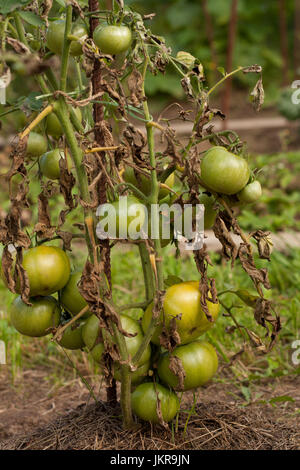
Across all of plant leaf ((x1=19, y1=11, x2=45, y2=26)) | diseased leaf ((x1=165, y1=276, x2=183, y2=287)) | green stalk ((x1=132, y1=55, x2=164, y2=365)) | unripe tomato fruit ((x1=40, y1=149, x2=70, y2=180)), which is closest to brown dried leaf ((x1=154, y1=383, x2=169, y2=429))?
green stalk ((x1=132, y1=55, x2=164, y2=365))

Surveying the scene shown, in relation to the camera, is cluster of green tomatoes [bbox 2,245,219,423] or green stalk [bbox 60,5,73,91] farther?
cluster of green tomatoes [bbox 2,245,219,423]

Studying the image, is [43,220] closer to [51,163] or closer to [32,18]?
[51,163]

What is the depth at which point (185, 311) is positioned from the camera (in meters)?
1.09

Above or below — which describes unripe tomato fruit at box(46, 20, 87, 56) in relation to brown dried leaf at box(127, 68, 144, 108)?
above

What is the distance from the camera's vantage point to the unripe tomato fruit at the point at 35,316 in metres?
1.14

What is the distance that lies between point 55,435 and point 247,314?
1044 mm

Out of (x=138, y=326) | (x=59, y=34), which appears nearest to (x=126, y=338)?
(x=138, y=326)

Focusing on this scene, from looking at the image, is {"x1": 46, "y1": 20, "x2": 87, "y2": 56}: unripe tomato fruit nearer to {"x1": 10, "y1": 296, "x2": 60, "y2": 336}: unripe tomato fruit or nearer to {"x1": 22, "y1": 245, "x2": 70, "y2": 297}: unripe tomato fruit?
{"x1": 22, "y1": 245, "x2": 70, "y2": 297}: unripe tomato fruit

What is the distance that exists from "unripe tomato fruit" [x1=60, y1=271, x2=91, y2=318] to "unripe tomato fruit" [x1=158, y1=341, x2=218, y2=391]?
0.20m

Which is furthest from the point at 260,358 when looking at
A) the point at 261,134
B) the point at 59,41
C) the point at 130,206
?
the point at 261,134

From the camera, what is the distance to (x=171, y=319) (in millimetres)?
1073

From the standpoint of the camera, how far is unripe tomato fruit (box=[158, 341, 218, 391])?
114 centimetres

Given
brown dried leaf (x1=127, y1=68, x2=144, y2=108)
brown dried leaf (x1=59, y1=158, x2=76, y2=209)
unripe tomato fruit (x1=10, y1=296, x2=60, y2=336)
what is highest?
brown dried leaf (x1=127, y1=68, x2=144, y2=108)

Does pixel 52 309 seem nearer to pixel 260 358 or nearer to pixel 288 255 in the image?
pixel 260 358
